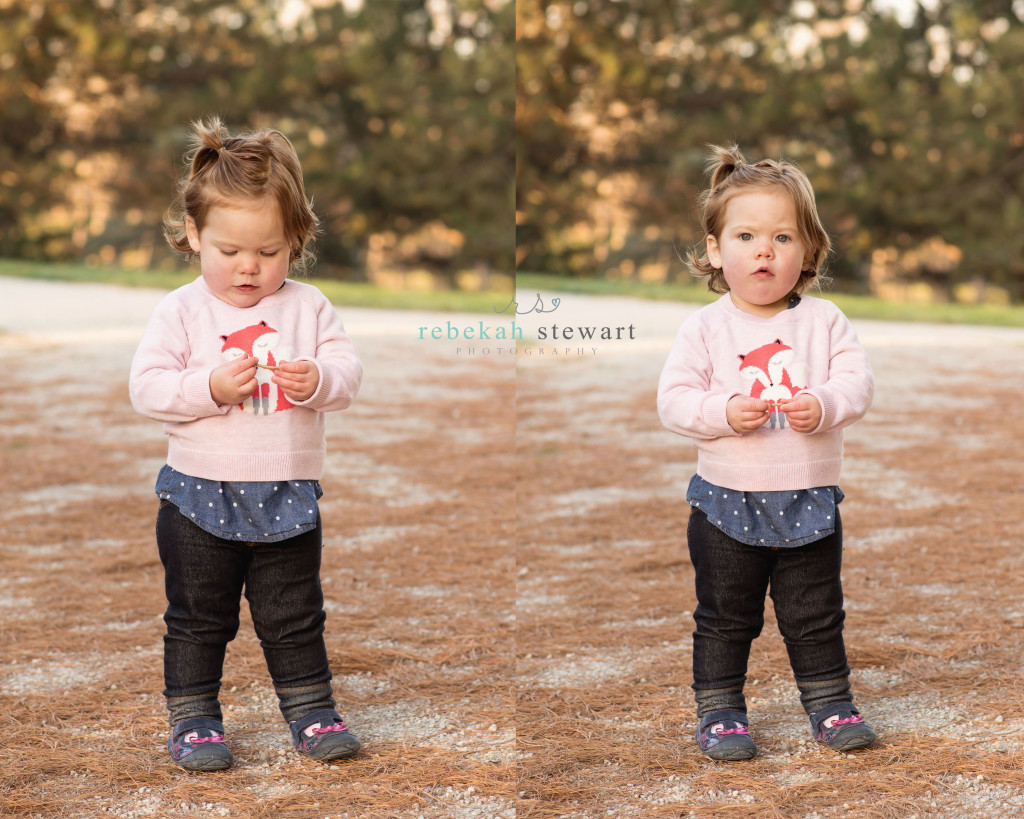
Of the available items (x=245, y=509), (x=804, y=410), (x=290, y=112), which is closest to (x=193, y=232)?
(x=245, y=509)

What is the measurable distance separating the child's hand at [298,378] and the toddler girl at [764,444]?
658mm

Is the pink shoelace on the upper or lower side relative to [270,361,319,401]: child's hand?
lower

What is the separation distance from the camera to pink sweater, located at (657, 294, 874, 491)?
2221 millimetres

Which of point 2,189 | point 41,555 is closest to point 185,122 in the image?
point 2,189

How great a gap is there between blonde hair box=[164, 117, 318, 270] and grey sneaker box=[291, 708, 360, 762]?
863 millimetres

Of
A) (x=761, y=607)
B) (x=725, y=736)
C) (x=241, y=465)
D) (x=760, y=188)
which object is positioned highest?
(x=760, y=188)

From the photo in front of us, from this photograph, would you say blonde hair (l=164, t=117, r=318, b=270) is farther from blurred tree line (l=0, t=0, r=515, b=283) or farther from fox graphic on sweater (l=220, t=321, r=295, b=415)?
blurred tree line (l=0, t=0, r=515, b=283)

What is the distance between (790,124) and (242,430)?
14.7 meters

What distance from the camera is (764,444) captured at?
88.1 inches

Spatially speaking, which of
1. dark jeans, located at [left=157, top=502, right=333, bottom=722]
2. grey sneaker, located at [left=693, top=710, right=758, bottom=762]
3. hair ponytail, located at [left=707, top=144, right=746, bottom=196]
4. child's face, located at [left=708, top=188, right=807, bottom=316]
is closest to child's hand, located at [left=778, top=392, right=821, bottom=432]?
child's face, located at [left=708, top=188, right=807, bottom=316]

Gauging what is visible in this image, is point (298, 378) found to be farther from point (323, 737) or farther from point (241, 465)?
point (323, 737)

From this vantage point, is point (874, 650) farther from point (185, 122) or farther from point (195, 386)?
point (185, 122)

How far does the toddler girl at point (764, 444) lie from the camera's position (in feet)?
7.30

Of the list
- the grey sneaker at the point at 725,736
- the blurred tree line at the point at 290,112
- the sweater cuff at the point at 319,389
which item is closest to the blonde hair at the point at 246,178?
the sweater cuff at the point at 319,389
